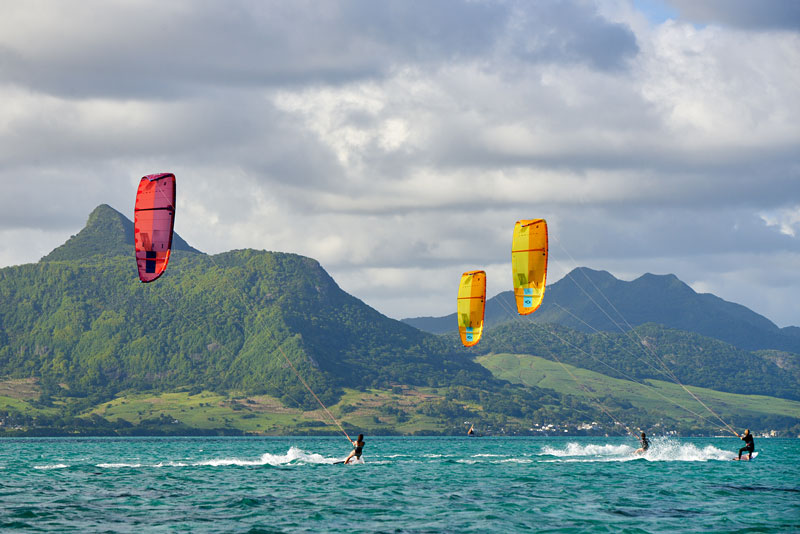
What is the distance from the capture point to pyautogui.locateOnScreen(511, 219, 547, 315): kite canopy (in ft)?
289

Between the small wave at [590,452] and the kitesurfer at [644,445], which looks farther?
the small wave at [590,452]

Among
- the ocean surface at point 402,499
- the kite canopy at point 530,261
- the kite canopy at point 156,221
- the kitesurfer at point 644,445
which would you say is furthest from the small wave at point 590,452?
the kite canopy at point 156,221

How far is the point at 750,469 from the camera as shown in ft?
304

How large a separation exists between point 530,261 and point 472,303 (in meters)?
26.7

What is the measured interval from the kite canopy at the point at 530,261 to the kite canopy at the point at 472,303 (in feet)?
77.6

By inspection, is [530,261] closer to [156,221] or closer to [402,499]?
[402,499]

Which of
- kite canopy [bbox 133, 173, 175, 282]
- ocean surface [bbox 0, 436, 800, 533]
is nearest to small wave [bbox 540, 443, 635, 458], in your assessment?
ocean surface [bbox 0, 436, 800, 533]

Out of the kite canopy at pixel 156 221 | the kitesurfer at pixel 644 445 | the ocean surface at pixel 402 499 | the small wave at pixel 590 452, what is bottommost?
the ocean surface at pixel 402 499

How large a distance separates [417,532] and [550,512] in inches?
414

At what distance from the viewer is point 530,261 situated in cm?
8856

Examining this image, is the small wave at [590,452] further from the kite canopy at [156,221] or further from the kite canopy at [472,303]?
the kite canopy at [156,221]

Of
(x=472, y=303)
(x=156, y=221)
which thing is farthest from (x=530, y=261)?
(x=156, y=221)

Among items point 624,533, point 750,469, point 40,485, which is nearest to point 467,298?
point 750,469

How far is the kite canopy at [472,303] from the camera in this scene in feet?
375
